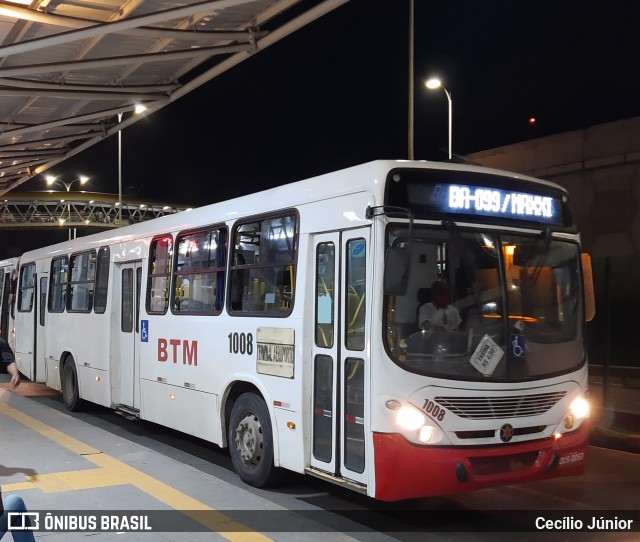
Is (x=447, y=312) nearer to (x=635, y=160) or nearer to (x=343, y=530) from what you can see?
(x=343, y=530)

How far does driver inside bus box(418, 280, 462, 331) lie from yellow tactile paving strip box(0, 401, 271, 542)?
85.7 inches

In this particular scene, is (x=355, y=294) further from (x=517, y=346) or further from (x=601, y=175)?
(x=601, y=175)

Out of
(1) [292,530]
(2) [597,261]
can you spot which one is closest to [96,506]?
(1) [292,530]

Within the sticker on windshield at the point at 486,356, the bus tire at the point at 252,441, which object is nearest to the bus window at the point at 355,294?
the sticker on windshield at the point at 486,356

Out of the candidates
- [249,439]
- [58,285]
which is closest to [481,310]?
[249,439]

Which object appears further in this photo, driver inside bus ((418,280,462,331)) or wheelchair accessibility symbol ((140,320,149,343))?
wheelchair accessibility symbol ((140,320,149,343))

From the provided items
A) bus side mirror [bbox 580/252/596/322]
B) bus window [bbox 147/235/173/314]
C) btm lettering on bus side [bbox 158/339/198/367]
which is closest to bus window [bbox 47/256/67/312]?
bus window [bbox 147/235/173/314]

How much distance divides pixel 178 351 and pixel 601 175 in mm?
13324

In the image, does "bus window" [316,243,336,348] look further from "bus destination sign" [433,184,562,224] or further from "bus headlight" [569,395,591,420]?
"bus headlight" [569,395,591,420]

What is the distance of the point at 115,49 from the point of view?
12.8 metres

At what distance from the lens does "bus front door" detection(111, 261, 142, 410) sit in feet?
34.3

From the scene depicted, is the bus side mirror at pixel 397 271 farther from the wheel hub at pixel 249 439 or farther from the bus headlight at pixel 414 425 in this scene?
the wheel hub at pixel 249 439

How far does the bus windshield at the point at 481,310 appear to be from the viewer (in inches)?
233

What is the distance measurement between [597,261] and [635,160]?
11.5ft
